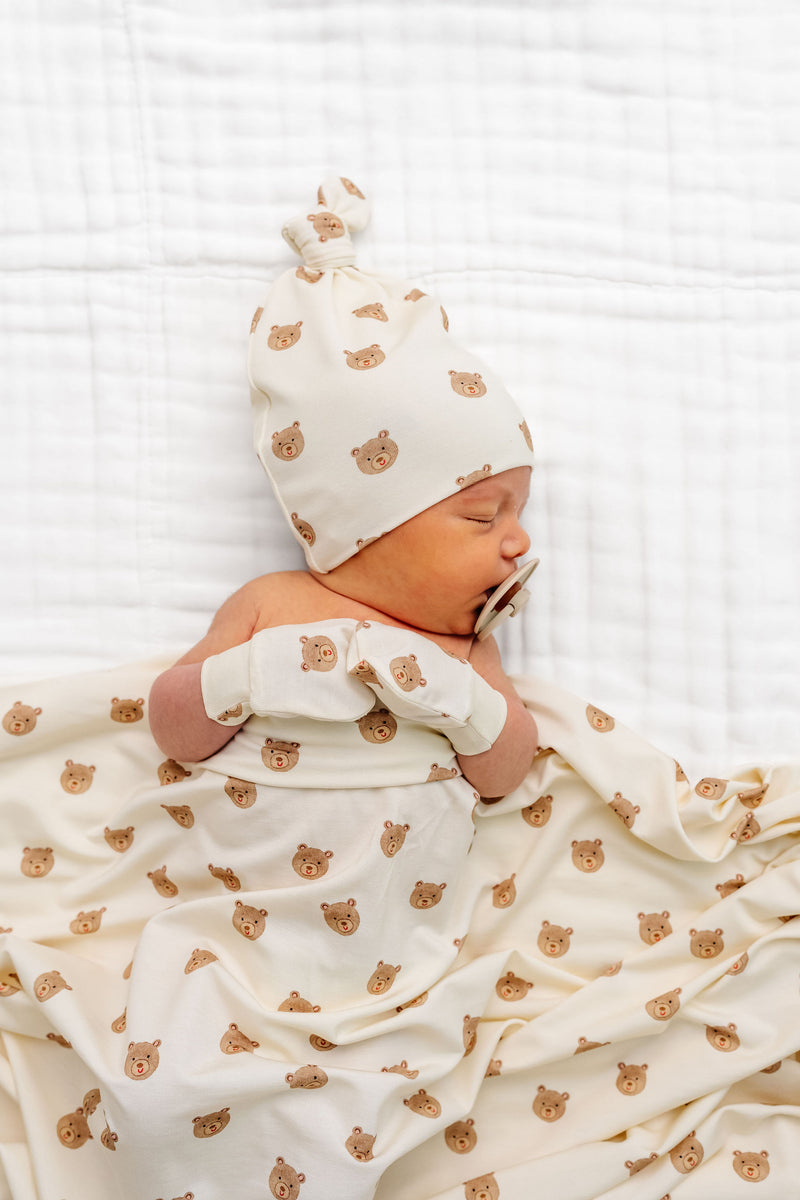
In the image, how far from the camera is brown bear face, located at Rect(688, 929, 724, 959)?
1277mm

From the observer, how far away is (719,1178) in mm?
1217

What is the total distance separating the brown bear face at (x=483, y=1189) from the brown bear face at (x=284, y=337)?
99 cm

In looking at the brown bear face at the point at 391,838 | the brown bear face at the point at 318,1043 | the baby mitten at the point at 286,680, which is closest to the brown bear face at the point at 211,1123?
the brown bear face at the point at 318,1043

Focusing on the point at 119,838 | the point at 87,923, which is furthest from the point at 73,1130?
the point at 119,838

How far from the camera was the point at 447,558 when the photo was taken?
1.20 metres

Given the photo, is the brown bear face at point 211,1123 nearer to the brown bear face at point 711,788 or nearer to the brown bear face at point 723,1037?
the brown bear face at point 723,1037

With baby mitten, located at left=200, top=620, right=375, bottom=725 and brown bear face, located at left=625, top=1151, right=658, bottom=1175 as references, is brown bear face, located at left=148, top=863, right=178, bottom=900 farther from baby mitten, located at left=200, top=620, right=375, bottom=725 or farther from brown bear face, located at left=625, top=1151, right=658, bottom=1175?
brown bear face, located at left=625, top=1151, right=658, bottom=1175

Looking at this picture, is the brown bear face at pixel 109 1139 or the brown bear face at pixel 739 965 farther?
the brown bear face at pixel 739 965

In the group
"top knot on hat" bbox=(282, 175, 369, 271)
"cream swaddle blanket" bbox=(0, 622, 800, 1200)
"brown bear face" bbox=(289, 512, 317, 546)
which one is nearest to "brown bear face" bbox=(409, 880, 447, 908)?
"cream swaddle blanket" bbox=(0, 622, 800, 1200)

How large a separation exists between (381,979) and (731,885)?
459mm

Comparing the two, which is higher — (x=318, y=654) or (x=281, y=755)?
(x=318, y=654)

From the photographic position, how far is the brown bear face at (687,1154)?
122 cm

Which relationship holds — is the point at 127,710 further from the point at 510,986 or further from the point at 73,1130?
the point at 510,986

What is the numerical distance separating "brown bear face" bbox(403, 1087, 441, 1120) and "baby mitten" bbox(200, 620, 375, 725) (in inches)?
17.8
